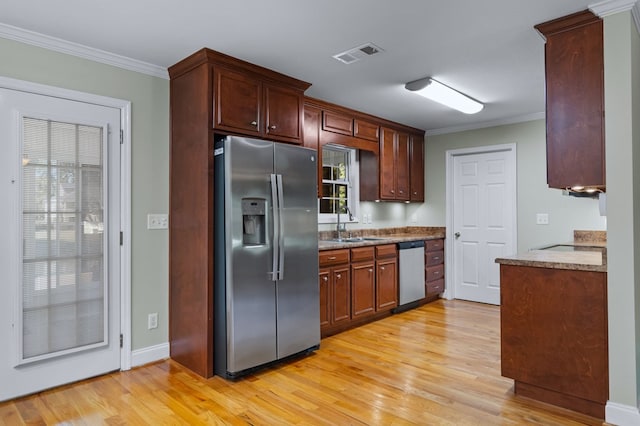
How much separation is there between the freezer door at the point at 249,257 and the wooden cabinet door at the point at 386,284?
1659 mm

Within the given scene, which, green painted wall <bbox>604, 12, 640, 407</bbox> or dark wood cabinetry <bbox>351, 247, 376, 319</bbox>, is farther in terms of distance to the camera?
dark wood cabinetry <bbox>351, 247, 376, 319</bbox>

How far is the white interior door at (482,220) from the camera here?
16.7ft

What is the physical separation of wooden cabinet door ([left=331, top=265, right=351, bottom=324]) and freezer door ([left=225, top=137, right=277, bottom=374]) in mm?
936

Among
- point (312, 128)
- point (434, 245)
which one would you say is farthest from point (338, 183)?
point (434, 245)

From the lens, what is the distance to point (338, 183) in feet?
16.0

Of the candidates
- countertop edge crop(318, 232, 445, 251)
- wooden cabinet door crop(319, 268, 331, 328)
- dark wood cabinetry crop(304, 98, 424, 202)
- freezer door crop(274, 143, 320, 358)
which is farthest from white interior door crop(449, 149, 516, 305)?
freezer door crop(274, 143, 320, 358)

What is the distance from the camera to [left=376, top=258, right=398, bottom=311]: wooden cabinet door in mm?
4374

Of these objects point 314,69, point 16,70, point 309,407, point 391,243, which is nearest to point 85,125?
point 16,70

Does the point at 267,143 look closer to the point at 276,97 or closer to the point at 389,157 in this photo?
the point at 276,97

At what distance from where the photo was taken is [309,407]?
2.43 m

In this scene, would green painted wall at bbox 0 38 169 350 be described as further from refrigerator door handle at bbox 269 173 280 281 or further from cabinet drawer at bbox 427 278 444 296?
cabinet drawer at bbox 427 278 444 296

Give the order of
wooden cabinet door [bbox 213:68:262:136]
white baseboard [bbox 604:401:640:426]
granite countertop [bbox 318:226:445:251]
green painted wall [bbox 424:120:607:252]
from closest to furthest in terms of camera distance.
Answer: white baseboard [bbox 604:401:640:426], wooden cabinet door [bbox 213:68:262:136], granite countertop [bbox 318:226:445:251], green painted wall [bbox 424:120:607:252]

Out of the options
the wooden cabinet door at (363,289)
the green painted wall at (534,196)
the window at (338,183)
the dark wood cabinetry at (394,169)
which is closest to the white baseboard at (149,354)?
the wooden cabinet door at (363,289)

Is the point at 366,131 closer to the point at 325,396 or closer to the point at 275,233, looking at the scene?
the point at 275,233
